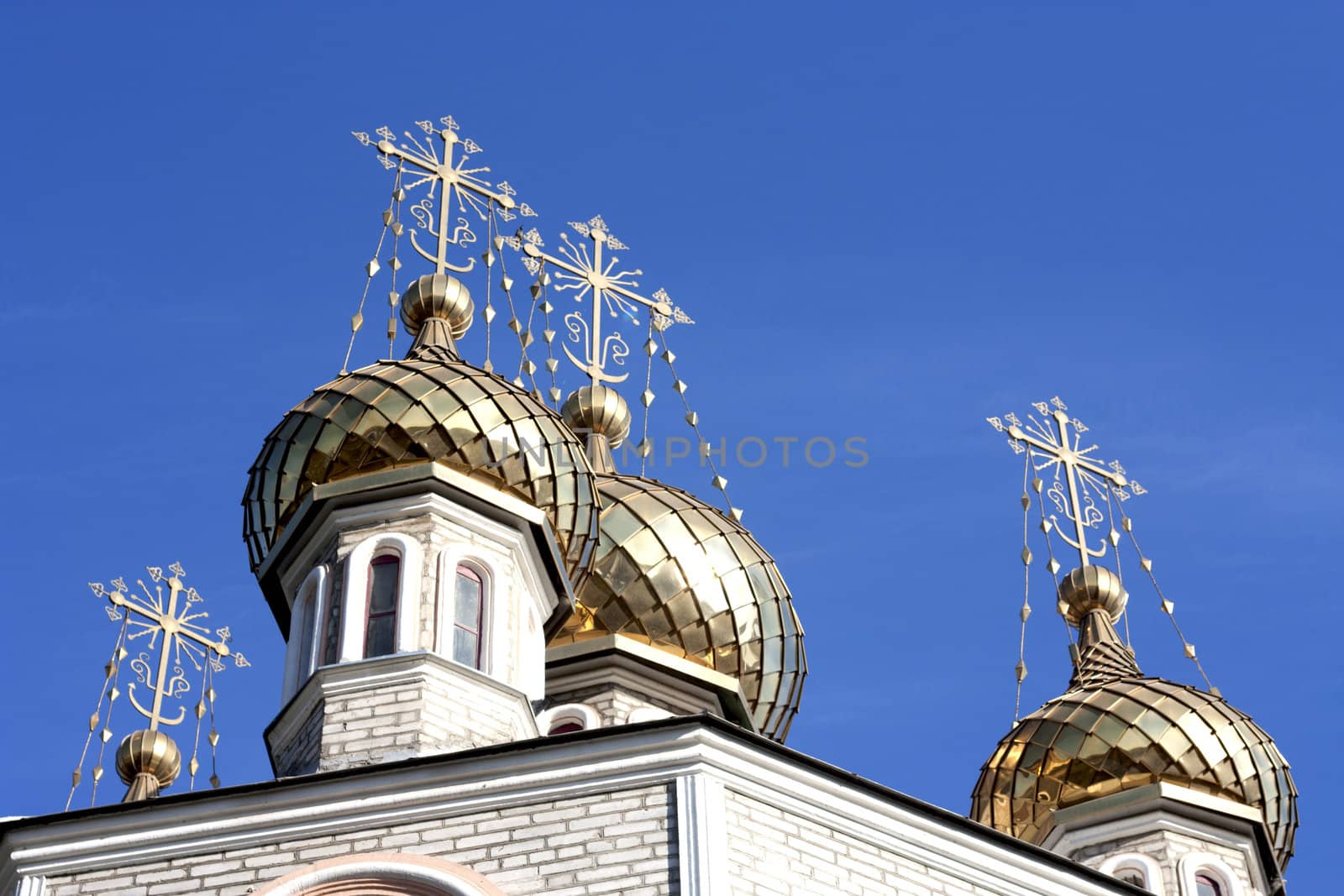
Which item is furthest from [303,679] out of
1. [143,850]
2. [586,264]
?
[586,264]

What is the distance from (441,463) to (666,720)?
2.87 metres

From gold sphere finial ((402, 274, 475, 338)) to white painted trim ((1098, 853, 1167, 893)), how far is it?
5.50 meters

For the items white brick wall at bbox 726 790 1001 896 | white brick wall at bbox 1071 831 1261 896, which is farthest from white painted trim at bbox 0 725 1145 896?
white brick wall at bbox 1071 831 1261 896

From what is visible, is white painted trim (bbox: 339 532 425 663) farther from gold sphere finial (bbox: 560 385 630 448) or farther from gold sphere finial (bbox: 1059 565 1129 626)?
gold sphere finial (bbox: 1059 565 1129 626)

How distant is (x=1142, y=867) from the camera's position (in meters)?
18.1

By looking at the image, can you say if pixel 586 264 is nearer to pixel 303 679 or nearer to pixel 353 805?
pixel 303 679

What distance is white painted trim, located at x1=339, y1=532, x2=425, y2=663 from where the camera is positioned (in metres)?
14.4

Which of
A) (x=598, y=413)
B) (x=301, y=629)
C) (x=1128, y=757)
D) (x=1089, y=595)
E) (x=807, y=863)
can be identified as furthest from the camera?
(x=1089, y=595)

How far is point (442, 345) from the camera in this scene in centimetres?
1661

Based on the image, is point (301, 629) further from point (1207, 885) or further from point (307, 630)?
point (1207, 885)

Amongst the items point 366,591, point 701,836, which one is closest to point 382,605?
point 366,591

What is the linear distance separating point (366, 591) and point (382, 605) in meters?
0.13

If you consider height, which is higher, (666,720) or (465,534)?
(465,534)

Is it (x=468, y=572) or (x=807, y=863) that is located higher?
(x=468, y=572)
